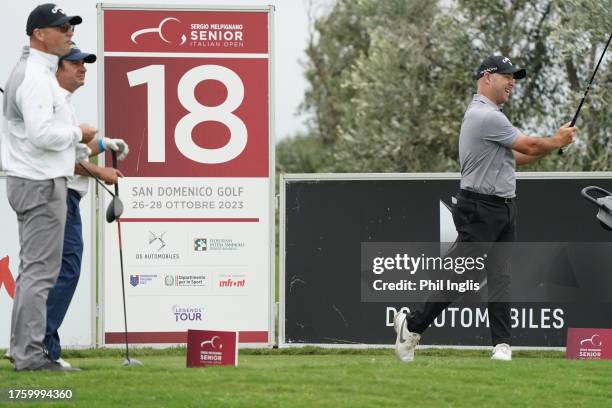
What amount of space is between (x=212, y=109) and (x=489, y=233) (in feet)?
9.87

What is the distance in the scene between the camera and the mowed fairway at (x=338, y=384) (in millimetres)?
7379

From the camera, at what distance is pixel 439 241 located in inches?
459

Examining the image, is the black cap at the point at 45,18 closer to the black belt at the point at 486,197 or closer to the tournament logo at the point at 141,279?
the black belt at the point at 486,197

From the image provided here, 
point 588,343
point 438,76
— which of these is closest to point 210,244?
point 588,343

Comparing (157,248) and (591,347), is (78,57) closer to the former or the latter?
Answer: (157,248)

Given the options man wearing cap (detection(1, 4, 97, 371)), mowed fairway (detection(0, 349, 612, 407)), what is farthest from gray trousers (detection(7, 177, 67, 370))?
mowed fairway (detection(0, 349, 612, 407))

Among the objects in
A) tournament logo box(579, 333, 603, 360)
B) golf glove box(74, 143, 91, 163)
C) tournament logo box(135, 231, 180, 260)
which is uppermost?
golf glove box(74, 143, 91, 163)

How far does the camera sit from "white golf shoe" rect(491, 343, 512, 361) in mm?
9648

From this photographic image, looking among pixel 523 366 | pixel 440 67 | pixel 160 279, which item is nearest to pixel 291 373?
pixel 523 366

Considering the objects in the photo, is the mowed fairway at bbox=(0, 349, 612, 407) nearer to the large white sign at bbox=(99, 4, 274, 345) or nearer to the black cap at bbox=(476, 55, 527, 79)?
the black cap at bbox=(476, 55, 527, 79)

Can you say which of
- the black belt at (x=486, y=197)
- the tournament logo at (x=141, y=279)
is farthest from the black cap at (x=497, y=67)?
the tournament logo at (x=141, y=279)

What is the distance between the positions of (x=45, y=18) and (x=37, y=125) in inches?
28.0

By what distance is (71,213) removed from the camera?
29.6ft

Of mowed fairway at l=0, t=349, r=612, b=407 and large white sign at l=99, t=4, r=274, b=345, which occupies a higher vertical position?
large white sign at l=99, t=4, r=274, b=345
